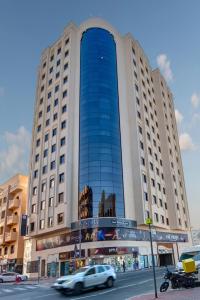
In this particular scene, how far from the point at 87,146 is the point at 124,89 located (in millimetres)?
15849

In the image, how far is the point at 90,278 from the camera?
61.7ft

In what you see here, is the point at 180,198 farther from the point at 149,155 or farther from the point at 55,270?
the point at 55,270

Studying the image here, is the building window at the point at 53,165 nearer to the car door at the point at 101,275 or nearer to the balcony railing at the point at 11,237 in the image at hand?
the balcony railing at the point at 11,237

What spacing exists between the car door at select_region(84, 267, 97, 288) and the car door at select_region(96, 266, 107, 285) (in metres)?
0.33

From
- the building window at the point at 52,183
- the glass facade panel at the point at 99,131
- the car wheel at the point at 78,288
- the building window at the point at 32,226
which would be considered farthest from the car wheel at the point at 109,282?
the building window at the point at 32,226

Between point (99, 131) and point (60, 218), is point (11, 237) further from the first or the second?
point (99, 131)

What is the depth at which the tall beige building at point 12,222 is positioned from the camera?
54.1 metres

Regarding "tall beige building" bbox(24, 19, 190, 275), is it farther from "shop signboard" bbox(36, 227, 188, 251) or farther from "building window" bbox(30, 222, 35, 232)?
"shop signboard" bbox(36, 227, 188, 251)

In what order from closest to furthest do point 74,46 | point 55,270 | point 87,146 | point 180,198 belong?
point 55,270, point 87,146, point 74,46, point 180,198

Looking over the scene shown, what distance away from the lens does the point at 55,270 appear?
42812 mm

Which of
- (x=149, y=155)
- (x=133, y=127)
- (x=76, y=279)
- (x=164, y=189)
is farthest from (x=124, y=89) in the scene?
(x=76, y=279)

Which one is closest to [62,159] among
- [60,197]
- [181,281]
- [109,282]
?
[60,197]

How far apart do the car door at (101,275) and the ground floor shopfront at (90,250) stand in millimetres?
17021

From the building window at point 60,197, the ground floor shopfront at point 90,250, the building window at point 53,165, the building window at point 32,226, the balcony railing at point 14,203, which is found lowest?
the ground floor shopfront at point 90,250
